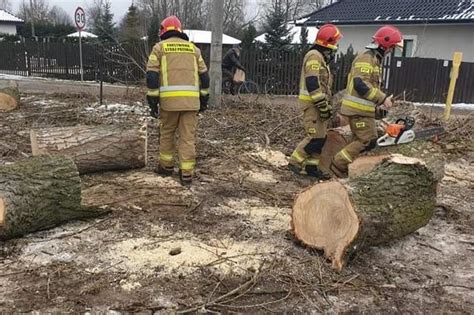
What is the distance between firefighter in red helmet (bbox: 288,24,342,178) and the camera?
18.6 ft

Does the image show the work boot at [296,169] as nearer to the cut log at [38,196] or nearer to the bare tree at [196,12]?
the cut log at [38,196]

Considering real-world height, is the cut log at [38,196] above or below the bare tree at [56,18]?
below

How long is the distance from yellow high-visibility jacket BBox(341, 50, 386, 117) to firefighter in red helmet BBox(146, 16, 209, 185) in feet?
5.47

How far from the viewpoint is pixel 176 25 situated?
5.47 metres

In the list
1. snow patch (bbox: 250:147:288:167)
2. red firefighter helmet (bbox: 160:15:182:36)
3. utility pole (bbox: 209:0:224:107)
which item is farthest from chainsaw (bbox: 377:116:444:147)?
utility pole (bbox: 209:0:224:107)

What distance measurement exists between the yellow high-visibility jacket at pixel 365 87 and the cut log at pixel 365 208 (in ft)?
4.84

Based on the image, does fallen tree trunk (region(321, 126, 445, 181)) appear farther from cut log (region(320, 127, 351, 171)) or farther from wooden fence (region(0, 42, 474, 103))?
wooden fence (region(0, 42, 474, 103))

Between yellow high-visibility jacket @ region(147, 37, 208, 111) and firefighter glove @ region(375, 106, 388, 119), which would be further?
firefighter glove @ region(375, 106, 388, 119)

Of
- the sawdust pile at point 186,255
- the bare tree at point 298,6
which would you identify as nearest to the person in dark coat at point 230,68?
the sawdust pile at point 186,255

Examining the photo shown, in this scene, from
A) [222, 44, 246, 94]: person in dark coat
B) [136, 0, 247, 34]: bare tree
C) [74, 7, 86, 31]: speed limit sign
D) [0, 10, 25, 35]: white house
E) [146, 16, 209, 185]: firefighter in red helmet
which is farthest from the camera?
[0, 10, 25, 35]: white house

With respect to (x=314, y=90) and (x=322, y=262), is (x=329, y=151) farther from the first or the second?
(x=322, y=262)

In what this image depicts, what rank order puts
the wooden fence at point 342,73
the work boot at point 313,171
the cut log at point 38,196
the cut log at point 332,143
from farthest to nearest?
the wooden fence at point 342,73 → the cut log at point 332,143 → the work boot at point 313,171 → the cut log at point 38,196

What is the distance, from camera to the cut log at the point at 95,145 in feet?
17.8

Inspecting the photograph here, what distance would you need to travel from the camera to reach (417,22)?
17.2 metres
